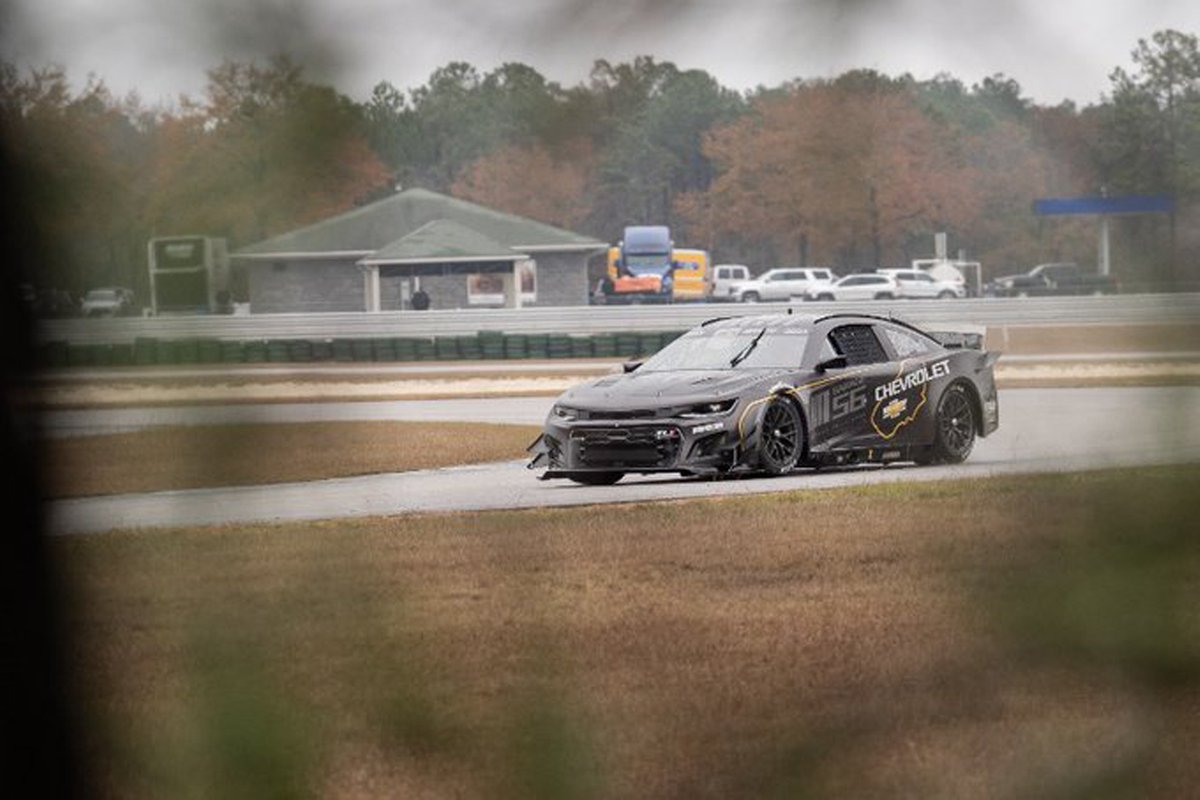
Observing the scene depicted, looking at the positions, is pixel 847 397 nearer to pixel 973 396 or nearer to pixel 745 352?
pixel 745 352

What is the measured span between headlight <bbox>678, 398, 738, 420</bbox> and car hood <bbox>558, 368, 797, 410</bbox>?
0.04 meters

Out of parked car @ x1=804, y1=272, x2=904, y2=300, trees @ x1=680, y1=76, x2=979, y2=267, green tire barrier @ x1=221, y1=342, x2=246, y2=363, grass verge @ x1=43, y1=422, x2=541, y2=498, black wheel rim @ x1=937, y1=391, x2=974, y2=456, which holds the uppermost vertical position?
trees @ x1=680, y1=76, x2=979, y2=267

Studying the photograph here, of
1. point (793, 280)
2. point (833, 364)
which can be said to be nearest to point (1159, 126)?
point (793, 280)

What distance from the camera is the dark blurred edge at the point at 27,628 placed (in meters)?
1.76

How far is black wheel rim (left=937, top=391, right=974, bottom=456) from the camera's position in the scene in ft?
50.5

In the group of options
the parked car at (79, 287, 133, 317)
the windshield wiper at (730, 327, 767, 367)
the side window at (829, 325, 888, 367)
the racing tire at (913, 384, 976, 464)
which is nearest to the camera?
the parked car at (79, 287, 133, 317)

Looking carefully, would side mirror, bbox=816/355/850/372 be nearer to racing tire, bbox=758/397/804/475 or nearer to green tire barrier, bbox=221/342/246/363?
racing tire, bbox=758/397/804/475

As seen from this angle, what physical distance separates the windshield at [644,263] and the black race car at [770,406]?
37.8ft

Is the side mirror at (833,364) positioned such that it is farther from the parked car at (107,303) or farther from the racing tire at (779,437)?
the parked car at (107,303)

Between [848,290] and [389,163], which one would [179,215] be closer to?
Result: [389,163]

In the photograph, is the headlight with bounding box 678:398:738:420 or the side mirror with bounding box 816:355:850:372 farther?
the side mirror with bounding box 816:355:850:372

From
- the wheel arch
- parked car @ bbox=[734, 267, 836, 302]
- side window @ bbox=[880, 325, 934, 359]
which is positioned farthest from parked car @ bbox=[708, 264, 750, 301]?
the wheel arch

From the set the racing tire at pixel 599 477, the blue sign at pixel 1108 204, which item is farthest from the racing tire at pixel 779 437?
the blue sign at pixel 1108 204

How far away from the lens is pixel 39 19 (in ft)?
5.02
